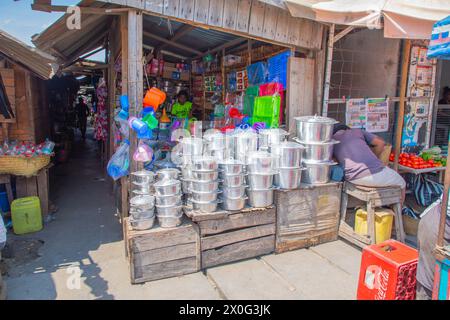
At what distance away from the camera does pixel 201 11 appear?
4.28m

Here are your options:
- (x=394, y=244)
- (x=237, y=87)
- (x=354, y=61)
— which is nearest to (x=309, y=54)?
(x=354, y=61)

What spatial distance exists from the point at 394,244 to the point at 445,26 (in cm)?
196

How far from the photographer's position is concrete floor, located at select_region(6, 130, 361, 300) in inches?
134

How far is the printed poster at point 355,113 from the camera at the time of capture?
564 centimetres

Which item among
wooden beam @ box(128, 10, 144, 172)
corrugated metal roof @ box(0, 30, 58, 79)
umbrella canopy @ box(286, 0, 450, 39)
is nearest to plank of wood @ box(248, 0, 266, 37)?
umbrella canopy @ box(286, 0, 450, 39)

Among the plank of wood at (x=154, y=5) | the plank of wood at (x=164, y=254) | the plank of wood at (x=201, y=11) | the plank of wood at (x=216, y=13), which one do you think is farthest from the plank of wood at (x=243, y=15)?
the plank of wood at (x=164, y=254)

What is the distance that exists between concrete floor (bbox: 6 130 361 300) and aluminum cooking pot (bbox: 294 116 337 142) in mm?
1518

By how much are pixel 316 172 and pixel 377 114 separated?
2281 mm

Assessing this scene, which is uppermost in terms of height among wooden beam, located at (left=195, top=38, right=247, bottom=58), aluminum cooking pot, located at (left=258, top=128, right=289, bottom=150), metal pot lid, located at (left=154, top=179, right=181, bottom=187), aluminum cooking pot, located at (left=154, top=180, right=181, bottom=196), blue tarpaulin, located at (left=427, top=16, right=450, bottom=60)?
wooden beam, located at (left=195, top=38, right=247, bottom=58)

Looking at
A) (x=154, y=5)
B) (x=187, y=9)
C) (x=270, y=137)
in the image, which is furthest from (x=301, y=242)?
(x=154, y=5)

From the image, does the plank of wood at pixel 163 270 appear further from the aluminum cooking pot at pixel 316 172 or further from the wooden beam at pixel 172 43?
the wooden beam at pixel 172 43

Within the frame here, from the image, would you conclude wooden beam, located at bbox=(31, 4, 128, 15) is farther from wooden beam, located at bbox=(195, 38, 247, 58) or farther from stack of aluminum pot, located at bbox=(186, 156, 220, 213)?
wooden beam, located at bbox=(195, 38, 247, 58)

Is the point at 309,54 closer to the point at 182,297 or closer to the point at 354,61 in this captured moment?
the point at 354,61

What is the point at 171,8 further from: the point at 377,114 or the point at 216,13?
the point at 377,114
